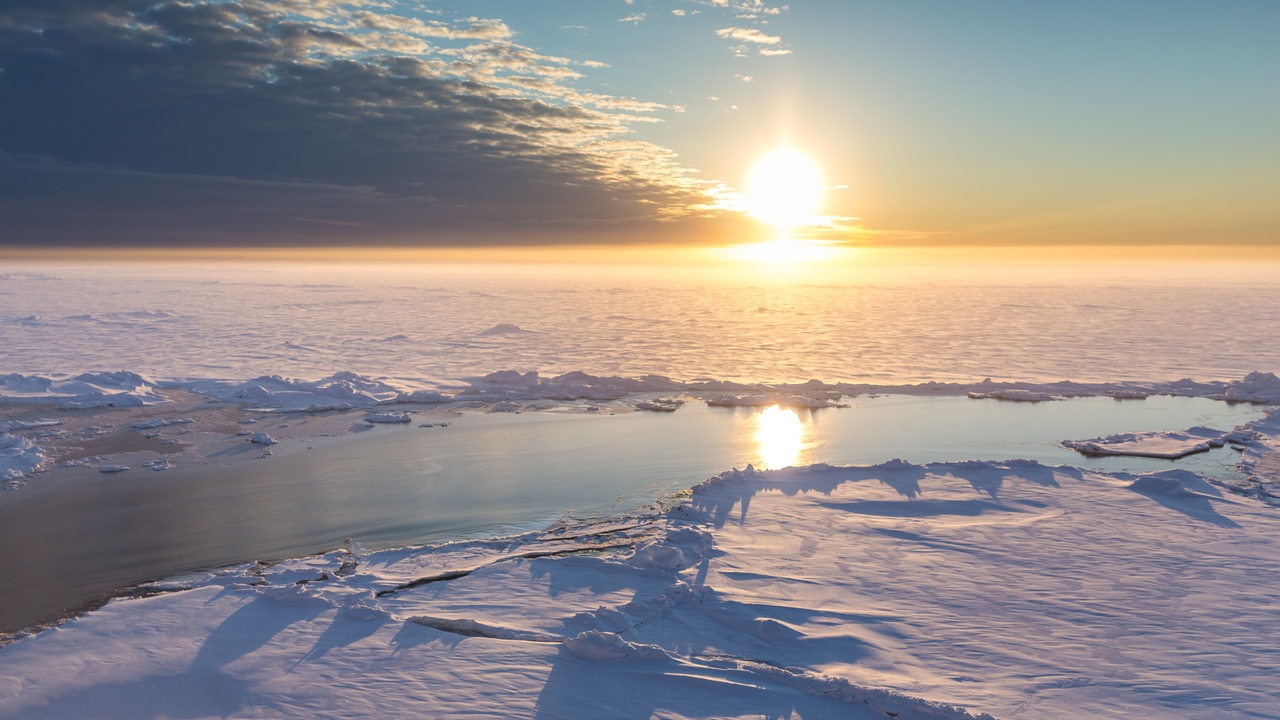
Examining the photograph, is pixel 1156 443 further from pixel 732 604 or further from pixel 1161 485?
pixel 732 604

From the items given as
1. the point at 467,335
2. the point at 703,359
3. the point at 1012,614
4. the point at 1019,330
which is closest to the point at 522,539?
the point at 1012,614

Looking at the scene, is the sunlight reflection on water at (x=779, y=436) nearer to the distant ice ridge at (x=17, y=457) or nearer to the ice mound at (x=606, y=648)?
the ice mound at (x=606, y=648)

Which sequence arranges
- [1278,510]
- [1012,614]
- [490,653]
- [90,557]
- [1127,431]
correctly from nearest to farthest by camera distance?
[490,653]
[1012,614]
[90,557]
[1278,510]
[1127,431]

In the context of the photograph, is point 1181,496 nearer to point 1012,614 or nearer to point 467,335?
point 1012,614

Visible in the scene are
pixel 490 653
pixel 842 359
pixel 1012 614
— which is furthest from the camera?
pixel 842 359

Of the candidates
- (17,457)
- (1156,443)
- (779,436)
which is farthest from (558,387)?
(1156,443)

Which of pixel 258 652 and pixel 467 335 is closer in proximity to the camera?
pixel 258 652

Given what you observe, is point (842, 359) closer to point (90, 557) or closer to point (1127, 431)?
point (1127, 431)

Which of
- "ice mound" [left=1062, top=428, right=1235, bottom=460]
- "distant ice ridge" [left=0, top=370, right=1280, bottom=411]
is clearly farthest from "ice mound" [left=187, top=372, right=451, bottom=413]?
"ice mound" [left=1062, top=428, right=1235, bottom=460]
